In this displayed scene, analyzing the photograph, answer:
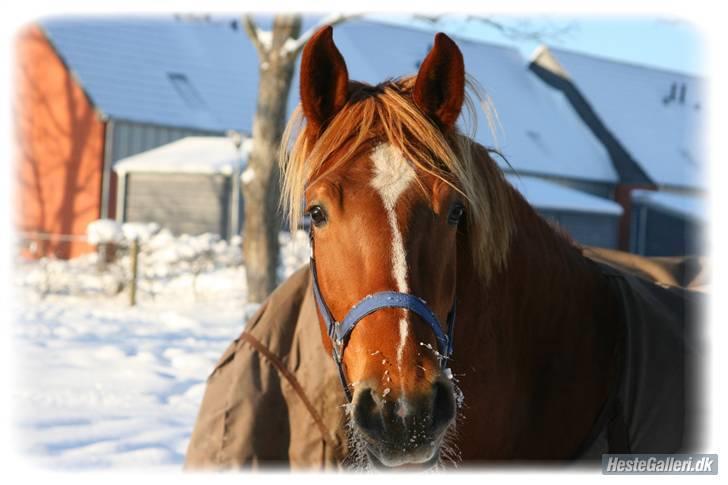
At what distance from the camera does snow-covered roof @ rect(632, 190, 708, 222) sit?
80.0 ft

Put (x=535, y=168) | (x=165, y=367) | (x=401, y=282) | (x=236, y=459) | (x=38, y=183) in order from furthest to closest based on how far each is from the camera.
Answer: (x=535, y=168) → (x=38, y=183) → (x=165, y=367) → (x=236, y=459) → (x=401, y=282)

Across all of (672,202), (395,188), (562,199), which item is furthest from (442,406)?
(672,202)

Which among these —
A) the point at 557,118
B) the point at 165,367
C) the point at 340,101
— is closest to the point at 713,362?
the point at 340,101

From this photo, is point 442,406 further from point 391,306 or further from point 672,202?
point 672,202

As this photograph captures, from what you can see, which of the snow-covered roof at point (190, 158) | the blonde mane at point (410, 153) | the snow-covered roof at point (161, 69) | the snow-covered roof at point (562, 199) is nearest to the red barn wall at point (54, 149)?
the snow-covered roof at point (161, 69)

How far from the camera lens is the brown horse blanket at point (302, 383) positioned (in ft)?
9.13

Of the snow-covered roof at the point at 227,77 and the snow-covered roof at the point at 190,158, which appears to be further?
→ the snow-covered roof at the point at 227,77

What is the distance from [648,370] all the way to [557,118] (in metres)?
25.9

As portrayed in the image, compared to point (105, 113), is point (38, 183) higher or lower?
lower

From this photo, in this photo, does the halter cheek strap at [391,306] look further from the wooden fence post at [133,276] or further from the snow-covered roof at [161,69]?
the snow-covered roof at [161,69]

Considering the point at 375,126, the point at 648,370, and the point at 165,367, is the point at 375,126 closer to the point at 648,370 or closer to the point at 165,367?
the point at 648,370

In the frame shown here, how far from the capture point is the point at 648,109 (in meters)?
28.5

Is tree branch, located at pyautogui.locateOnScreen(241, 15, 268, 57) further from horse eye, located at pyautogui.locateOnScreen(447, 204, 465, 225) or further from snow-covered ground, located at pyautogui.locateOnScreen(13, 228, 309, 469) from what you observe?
horse eye, located at pyautogui.locateOnScreen(447, 204, 465, 225)

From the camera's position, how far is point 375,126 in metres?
2.47
